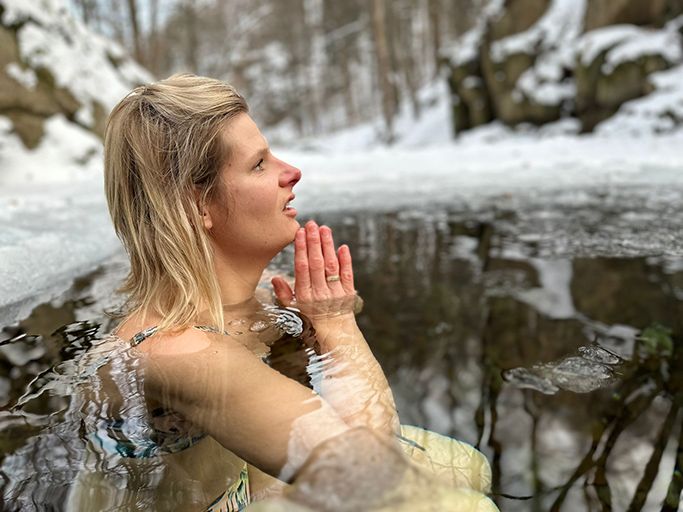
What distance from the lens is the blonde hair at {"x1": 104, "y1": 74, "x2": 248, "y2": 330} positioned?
1.49 meters

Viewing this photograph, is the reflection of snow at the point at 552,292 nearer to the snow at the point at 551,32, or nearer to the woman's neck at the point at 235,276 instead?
the woman's neck at the point at 235,276

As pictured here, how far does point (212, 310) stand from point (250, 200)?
335 mm

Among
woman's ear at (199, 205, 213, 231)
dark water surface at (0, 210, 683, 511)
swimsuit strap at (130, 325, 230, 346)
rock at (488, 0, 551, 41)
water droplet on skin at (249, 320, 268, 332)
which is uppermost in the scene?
rock at (488, 0, 551, 41)

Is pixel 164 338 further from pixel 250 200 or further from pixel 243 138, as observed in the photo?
pixel 243 138

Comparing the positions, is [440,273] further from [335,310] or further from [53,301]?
[53,301]

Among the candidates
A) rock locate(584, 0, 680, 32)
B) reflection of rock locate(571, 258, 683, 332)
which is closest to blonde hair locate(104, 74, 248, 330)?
reflection of rock locate(571, 258, 683, 332)

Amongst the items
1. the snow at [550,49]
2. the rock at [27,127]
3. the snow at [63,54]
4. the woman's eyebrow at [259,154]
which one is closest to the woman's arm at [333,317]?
the woman's eyebrow at [259,154]

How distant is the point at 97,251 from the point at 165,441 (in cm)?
221

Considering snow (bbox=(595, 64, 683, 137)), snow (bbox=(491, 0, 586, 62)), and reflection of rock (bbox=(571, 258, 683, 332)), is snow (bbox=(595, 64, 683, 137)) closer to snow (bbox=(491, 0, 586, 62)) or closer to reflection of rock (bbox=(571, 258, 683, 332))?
snow (bbox=(491, 0, 586, 62))

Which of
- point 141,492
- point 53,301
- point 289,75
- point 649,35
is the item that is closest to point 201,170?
point 141,492

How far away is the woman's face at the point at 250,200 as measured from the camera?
158 centimetres

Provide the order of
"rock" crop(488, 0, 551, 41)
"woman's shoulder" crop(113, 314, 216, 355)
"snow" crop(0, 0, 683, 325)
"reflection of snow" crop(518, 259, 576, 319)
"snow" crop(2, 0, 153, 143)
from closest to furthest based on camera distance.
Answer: "woman's shoulder" crop(113, 314, 216, 355) < "reflection of snow" crop(518, 259, 576, 319) < "snow" crop(0, 0, 683, 325) < "snow" crop(2, 0, 153, 143) < "rock" crop(488, 0, 551, 41)

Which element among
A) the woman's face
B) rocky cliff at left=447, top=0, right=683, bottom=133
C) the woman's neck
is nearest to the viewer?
the woman's face

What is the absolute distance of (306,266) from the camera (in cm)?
181
